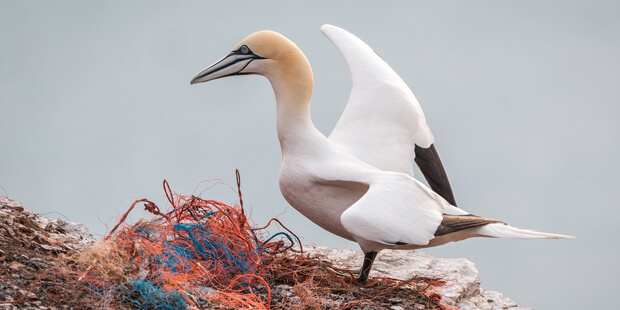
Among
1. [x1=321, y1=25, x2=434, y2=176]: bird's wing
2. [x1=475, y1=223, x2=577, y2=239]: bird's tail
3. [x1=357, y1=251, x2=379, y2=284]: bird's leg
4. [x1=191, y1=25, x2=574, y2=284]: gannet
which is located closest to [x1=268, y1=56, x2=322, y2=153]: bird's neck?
[x1=191, y1=25, x2=574, y2=284]: gannet

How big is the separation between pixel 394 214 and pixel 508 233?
27.5 inches

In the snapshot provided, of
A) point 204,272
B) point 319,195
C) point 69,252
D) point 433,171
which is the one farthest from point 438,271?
point 69,252

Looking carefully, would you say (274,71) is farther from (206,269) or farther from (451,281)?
(451,281)

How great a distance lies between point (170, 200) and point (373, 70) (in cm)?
171

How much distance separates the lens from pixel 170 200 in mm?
4594

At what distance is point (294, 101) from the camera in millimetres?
4562

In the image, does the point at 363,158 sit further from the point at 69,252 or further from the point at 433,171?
the point at 69,252

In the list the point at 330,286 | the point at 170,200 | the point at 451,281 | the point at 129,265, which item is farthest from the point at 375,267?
the point at 129,265

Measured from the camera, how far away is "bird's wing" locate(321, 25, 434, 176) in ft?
15.9

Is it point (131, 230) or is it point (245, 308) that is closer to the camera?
point (245, 308)

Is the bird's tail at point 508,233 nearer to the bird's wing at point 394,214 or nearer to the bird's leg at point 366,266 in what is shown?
the bird's wing at point 394,214

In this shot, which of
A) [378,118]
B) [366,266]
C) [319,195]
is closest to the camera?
[319,195]

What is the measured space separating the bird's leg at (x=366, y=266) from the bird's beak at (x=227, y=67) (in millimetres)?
1364

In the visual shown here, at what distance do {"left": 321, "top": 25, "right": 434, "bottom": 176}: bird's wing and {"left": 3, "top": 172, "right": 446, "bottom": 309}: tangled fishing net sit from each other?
750 millimetres
